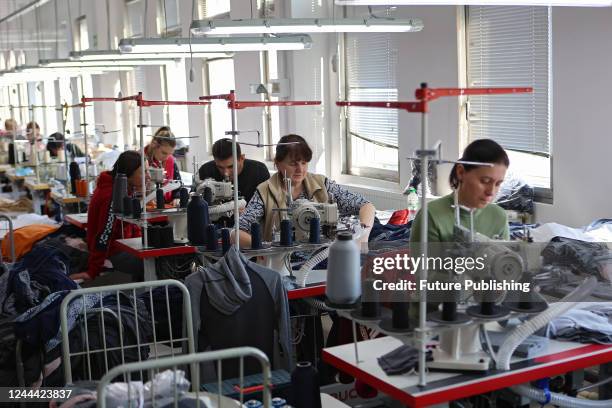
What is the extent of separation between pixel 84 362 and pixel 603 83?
3220 millimetres

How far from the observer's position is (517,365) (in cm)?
242

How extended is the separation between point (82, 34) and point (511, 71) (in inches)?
413

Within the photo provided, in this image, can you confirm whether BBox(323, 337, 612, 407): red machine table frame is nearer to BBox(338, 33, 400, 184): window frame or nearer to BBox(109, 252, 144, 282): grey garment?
BBox(109, 252, 144, 282): grey garment

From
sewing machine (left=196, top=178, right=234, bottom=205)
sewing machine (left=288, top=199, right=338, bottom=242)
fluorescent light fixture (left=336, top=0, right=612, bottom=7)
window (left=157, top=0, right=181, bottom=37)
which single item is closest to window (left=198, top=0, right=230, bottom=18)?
window (left=157, top=0, right=181, bottom=37)

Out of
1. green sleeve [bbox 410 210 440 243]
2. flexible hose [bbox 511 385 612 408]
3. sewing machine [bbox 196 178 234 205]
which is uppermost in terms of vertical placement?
green sleeve [bbox 410 210 440 243]

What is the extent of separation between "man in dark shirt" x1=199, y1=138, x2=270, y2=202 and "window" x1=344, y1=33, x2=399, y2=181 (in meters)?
1.52

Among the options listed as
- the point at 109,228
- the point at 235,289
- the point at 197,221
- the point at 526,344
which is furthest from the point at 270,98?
the point at 526,344

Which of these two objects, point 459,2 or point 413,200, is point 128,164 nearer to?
point 413,200

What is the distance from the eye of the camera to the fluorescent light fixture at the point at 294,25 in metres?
4.41

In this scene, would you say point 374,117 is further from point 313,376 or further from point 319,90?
point 313,376

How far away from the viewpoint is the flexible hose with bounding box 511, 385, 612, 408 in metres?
2.48

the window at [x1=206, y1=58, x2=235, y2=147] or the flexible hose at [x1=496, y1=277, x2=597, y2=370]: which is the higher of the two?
the window at [x1=206, y1=58, x2=235, y2=147]

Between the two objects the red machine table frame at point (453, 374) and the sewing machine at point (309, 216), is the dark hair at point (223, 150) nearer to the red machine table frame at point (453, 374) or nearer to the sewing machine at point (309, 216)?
the sewing machine at point (309, 216)

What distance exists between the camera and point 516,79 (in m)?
5.31
